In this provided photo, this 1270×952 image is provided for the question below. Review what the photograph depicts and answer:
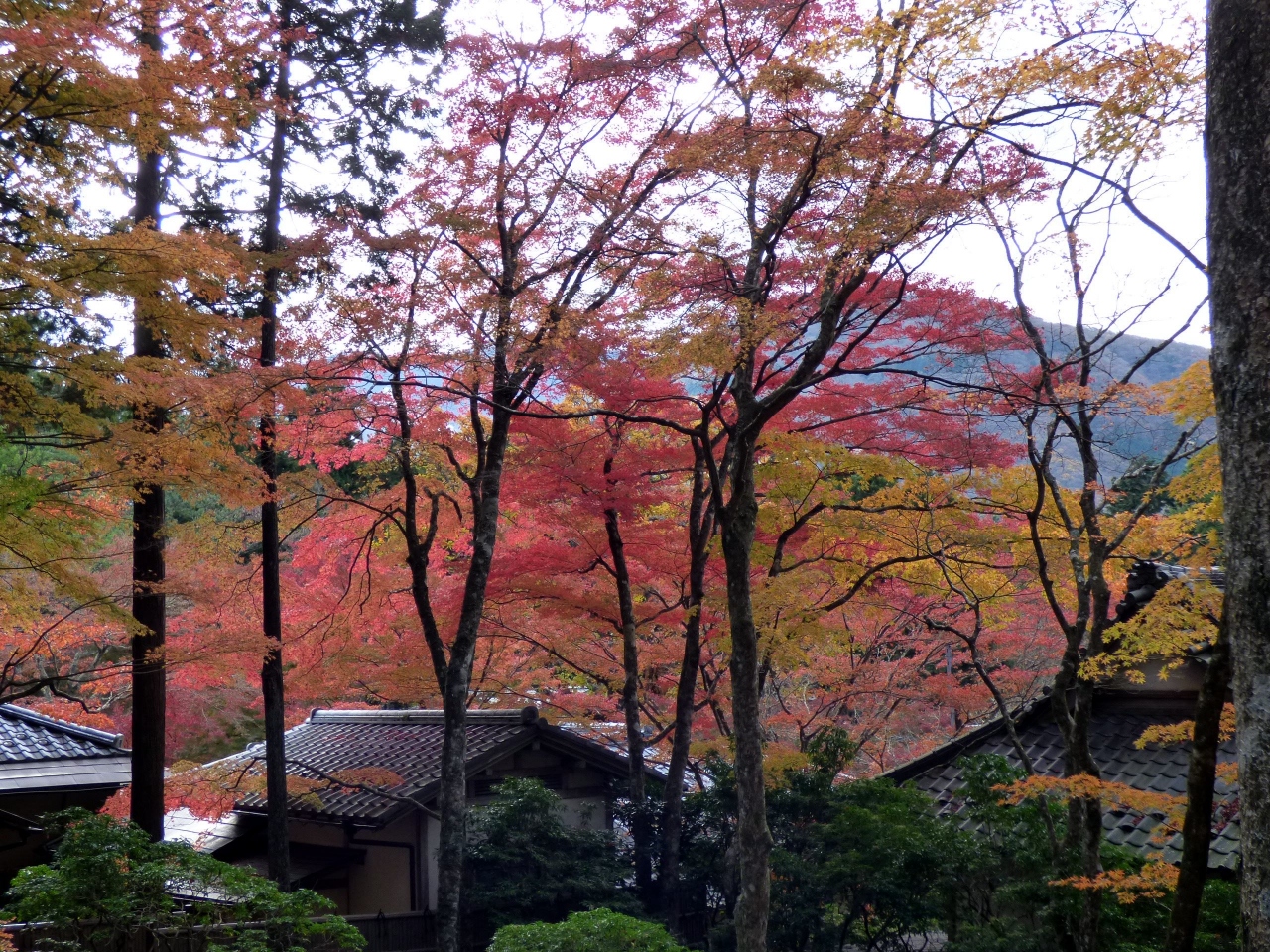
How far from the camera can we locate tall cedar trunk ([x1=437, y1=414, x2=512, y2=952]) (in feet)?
31.2

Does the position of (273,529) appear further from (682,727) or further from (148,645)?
(682,727)

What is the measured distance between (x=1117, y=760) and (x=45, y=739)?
11765 mm

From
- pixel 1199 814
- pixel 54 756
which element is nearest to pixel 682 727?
pixel 54 756

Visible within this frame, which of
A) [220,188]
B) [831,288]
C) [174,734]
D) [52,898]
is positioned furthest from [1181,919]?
[174,734]

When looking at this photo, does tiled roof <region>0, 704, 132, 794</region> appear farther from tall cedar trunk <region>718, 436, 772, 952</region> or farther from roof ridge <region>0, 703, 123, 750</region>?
tall cedar trunk <region>718, 436, 772, 952</region>

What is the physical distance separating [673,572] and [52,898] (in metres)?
9.11

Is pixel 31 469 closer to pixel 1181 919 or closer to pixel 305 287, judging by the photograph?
pixel 305 287

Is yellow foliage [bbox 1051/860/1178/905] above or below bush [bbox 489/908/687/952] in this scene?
above

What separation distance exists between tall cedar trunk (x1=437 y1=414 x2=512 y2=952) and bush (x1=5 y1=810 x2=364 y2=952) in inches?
154

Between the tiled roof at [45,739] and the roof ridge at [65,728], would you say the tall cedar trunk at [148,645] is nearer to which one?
the tiled roof at [45,739]

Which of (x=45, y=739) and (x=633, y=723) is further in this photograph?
(x=633, y=723)

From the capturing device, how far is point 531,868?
35.4 feet

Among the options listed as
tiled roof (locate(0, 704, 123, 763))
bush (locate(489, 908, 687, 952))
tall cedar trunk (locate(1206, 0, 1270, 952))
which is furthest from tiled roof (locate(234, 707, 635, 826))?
tall cedar trunk (locate(1206, 0, 1270, 952))

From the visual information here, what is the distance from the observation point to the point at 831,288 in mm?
7750
